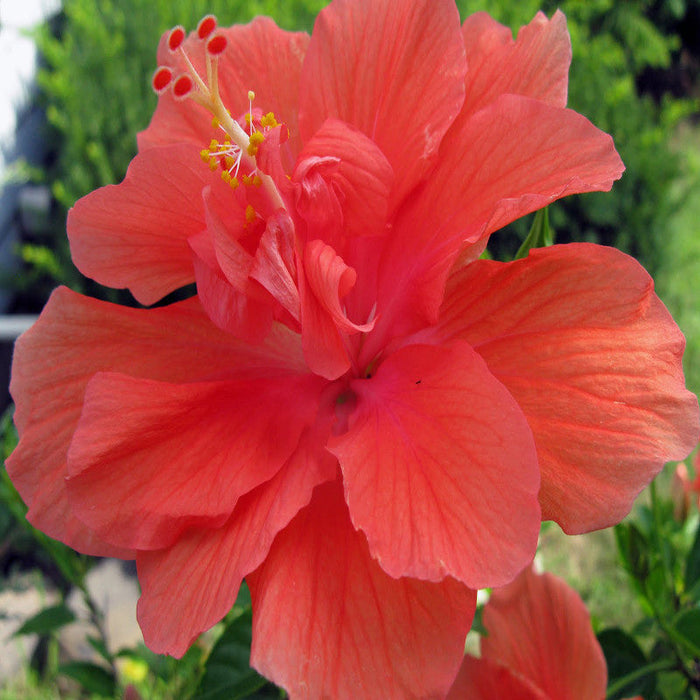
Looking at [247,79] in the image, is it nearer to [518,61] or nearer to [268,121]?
[268,121]

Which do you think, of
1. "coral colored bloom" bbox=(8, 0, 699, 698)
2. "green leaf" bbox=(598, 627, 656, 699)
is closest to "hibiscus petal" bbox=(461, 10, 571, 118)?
"coral colored bloom" bbox=(8, 0, 699, 698)

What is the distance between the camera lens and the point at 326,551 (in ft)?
1.84

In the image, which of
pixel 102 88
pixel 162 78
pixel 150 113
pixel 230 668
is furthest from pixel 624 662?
pixel 102 88

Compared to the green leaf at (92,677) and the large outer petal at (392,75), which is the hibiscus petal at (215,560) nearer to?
the large outer petal at (392,75)

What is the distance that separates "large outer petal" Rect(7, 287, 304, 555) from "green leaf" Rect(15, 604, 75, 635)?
0.44m

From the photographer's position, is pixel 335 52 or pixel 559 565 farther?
pixel 559 565

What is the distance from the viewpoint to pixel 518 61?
63cm

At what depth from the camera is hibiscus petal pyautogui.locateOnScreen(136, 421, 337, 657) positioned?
1.74ft

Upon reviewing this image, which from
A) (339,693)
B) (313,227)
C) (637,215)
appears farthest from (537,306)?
(637,215)

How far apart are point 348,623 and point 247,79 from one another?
19.6 inches

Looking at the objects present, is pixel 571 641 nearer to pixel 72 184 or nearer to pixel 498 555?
pixel 498 555

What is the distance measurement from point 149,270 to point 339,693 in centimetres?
40

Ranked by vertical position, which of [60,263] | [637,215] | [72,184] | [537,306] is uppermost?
[537,306]

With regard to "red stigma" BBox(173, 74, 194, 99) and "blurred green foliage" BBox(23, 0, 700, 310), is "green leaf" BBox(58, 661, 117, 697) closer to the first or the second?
"red stigma" BBox(173, 74, 194, 99)
